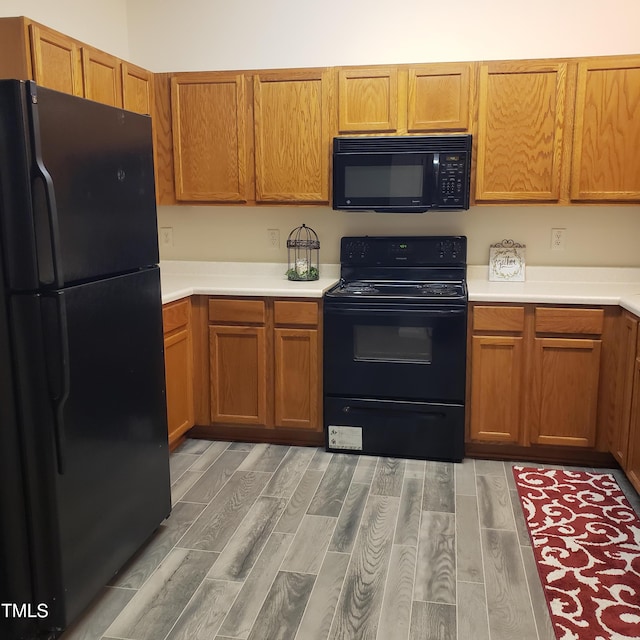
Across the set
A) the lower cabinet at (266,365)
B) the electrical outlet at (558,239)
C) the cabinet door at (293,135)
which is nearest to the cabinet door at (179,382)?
the lower cabinet at (266,365)

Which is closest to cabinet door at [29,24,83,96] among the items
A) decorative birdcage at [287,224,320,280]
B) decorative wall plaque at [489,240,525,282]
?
decorative birdcage at [287,224,320,280]

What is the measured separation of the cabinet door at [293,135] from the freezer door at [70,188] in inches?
52.1

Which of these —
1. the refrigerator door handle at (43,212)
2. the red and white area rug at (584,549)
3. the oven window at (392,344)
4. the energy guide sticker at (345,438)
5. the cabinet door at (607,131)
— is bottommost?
the red and white area rug at (584,549)

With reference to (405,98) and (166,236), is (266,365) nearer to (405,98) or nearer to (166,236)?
(166,236)

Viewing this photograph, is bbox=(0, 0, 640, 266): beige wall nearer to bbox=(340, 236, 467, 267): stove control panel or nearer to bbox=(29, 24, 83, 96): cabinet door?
bbox=(340, 236, 467, 267): stove control panel

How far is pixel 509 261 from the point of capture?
3703 millimetres

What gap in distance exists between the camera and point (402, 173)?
3.42m

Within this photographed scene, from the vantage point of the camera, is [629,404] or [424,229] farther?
[424,229]

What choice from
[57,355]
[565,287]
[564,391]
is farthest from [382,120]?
[57,355]

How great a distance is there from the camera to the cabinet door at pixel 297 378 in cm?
345

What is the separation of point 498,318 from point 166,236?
2.16 meters

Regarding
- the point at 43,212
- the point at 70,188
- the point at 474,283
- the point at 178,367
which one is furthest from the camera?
the point at 474,283

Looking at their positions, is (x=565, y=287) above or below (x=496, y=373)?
above

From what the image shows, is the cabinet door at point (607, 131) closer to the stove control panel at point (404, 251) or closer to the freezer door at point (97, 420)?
the stove control panel at point (404, 251)
